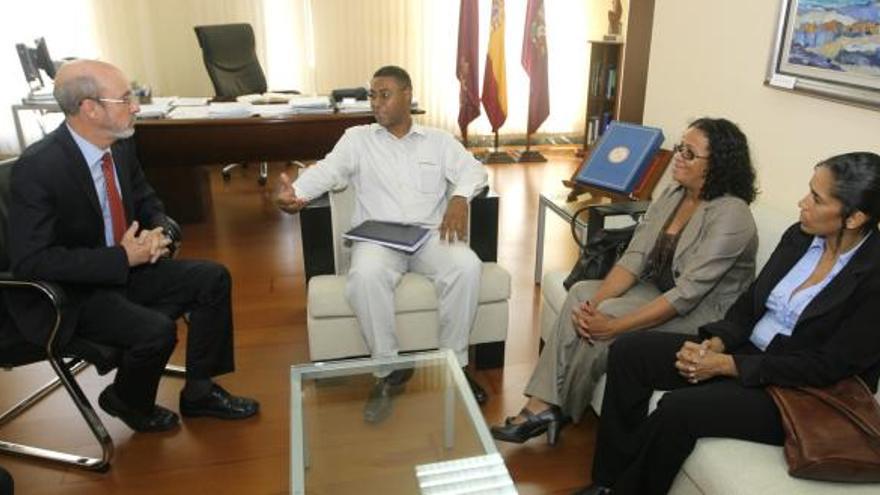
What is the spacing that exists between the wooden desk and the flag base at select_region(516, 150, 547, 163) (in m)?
2.24

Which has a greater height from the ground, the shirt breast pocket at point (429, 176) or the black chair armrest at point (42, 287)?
the shirt breast pocket at point (429, 176)

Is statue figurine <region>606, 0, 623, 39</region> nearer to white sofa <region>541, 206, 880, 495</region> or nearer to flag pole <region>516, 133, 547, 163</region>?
flag pole <region>516, 133, 547, 163</region>

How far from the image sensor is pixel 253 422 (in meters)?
2.21

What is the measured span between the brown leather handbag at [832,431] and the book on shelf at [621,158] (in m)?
1.56

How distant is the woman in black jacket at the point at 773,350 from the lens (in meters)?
1.48

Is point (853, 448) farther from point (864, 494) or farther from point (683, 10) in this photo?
point (683, 10)

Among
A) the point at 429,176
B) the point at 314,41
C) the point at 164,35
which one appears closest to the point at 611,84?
the point at 314,41

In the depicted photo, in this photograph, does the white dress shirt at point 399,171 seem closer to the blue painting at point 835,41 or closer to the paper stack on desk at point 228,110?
the blue painting at point 835,41

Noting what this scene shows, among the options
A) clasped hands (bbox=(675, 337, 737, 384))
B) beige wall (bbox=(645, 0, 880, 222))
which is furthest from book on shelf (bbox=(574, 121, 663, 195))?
clasped hands (bbox=(675, 337, 737, 384))

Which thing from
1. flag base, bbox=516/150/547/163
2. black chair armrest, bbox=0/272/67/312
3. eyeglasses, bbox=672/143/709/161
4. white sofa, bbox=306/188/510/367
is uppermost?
eyeglasses, bbox=672/143/709/161

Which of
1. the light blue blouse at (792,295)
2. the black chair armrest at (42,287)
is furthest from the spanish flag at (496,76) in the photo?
the black chair armrest at (42,287)

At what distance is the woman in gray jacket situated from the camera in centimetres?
189

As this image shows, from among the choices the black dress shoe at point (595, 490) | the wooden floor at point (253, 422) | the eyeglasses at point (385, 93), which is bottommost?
the wooden floor at point (253, 422)

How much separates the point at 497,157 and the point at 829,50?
12.7ft
